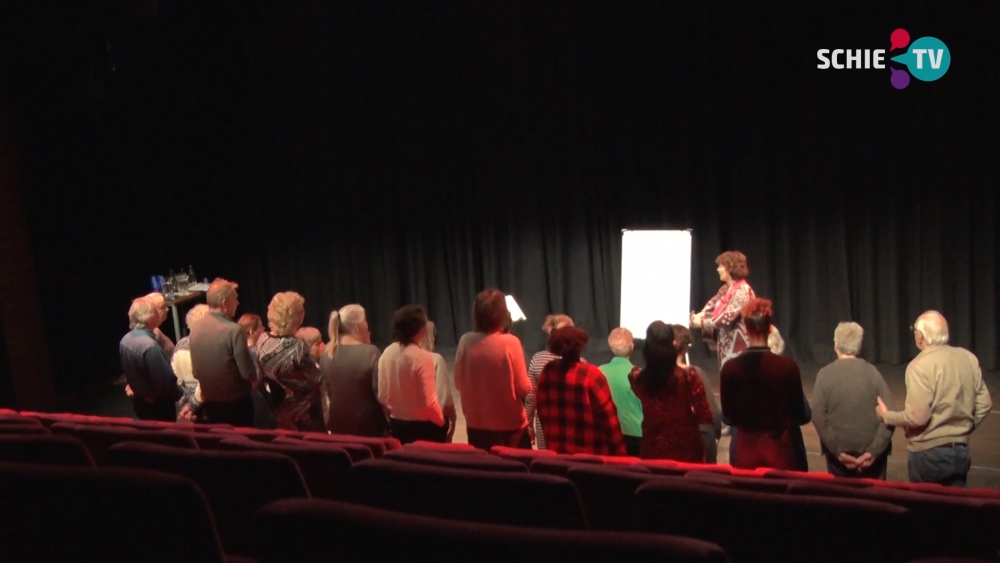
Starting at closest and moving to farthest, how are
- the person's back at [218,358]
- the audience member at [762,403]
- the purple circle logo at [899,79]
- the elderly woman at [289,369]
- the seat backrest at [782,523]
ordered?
1. the seat backrest at [782,523]
2. the audience member at [762,403]
3. the elderly woman at [289,369]
4. the person's back at [218,358]
5. the purple circle logo at [899,79]

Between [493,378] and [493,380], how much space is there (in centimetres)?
1

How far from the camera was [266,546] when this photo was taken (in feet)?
4.20

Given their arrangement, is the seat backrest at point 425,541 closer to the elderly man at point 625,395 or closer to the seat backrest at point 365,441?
the seat backrest at point 365,441

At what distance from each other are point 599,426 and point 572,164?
494cm

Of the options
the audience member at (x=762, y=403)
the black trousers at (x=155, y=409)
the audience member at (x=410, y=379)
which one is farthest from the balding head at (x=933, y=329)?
the black trousers at (x=155, y=409)

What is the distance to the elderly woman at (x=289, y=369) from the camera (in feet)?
14.8

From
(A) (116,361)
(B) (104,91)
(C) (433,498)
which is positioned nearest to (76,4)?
(B) (104,91)

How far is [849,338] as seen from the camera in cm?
396

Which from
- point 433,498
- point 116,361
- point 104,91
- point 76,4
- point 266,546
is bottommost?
point 116,361

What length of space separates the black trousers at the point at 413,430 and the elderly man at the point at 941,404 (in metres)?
2.16

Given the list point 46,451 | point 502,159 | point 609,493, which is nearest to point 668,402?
point 609,493

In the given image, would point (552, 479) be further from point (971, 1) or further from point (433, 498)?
point (971, 1)

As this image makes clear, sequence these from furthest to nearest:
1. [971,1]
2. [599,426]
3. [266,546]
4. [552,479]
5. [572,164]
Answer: [572,164]
[971,1]
[599,426]
[552,479]
[266,546]

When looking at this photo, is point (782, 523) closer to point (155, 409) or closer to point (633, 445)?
point (633, 445)
